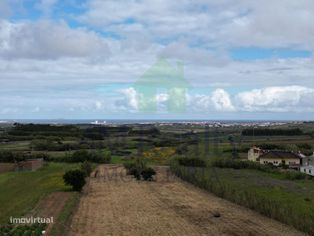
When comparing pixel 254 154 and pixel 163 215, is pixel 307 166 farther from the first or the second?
pixel 163 215

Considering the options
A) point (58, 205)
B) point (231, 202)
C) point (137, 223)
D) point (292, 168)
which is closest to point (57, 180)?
point (58, 205)

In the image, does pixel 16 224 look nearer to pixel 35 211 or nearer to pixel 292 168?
pixel 35 211

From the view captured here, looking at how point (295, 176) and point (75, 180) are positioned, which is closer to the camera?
point (75, 180)

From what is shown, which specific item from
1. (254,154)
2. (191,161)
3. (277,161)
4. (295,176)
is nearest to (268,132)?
(254,154)

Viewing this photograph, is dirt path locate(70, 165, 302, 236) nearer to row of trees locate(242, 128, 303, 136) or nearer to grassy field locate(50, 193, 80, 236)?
grassy field locate(50, 193, 80, 236)

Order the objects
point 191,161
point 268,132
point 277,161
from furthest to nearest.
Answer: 1. point 268,132
2. point 277,161
3. point 191,161

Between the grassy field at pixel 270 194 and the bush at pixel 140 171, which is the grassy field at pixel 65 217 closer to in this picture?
the grassy field at pixel 270 194

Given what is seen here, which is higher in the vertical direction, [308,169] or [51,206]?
[51,206]
